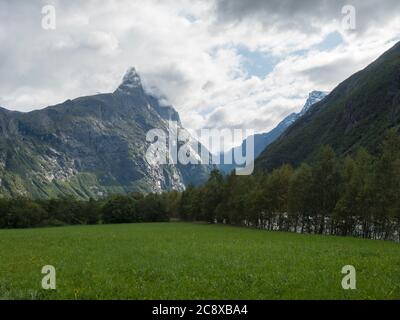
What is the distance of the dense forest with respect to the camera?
6569 cm

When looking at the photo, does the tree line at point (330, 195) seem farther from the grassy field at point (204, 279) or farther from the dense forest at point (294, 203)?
the grassy field at point (204, 279)

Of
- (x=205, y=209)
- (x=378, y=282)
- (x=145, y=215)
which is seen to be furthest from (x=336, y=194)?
(x=145, y=215)

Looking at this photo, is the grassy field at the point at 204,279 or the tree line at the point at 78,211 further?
the tree line at the point at 78,211

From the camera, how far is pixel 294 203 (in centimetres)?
8600

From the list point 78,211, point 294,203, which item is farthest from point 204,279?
point 78,211

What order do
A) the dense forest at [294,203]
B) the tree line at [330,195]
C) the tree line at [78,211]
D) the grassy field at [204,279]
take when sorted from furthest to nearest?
1. the tree line at [78,211]
2. the dense forest at [294,203]
3. the tree line at [330,195]
4. the grassy field at [204,279]

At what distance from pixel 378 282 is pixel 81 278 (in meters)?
15.0

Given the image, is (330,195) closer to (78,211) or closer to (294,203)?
(294,203)

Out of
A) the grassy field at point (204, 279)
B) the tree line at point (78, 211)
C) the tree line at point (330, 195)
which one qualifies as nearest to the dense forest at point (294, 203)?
the tree line at point (330, 195)

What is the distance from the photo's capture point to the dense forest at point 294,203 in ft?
216

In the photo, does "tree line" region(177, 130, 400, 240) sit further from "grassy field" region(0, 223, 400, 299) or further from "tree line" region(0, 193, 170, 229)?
"tree line" region(0, 193, 170, 229)

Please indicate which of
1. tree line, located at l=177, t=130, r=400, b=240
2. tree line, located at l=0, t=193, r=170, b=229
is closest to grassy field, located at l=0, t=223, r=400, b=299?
tree line, located at l=177, t=130, r=400, b=240
